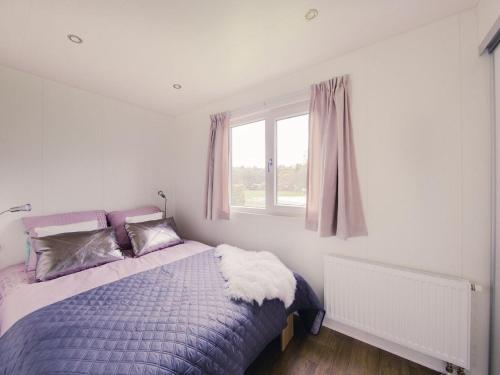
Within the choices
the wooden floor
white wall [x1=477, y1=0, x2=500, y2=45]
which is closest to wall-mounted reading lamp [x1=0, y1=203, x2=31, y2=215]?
the wooden floor

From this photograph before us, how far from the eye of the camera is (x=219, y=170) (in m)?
2.51

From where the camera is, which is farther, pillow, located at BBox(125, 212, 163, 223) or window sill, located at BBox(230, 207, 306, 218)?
pillow, located at BBox(125, 212, 163, 223)

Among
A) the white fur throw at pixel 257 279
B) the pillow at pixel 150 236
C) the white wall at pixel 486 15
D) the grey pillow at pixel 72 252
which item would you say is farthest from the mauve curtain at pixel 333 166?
the grey pillow at pixel 72 252

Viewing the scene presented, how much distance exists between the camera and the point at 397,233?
152 cm

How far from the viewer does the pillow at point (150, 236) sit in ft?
6.88

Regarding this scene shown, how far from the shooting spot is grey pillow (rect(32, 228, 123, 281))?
1568 millimetres

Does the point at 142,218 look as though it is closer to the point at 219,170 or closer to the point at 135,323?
the point at 219,170

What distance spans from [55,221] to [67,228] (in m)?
0.19

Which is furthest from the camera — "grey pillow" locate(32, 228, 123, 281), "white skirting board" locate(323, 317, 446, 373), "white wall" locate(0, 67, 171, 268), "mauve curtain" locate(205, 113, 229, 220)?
"mauve curtain" locate(205, 113, 229, 220)

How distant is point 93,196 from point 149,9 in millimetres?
1991

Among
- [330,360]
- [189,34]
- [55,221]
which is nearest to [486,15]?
[189,34]

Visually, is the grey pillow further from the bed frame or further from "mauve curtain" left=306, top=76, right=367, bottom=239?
"mauve curtain" left=306, top=76, right=367, bottom=239

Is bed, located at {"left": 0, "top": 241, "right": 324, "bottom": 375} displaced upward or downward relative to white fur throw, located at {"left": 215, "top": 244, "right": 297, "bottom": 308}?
downward

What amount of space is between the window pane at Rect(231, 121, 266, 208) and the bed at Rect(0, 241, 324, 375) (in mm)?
956
